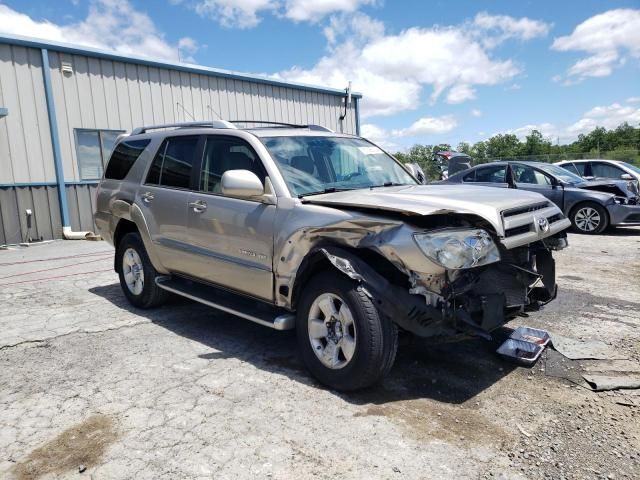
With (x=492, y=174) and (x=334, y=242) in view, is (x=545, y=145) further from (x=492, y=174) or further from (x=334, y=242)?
(x=334, y=242)

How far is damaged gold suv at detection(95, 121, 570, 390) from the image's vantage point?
3.05 meters

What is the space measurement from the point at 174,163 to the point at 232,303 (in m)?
1.62

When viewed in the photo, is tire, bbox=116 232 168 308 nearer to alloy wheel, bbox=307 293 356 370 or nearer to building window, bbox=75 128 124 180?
alloy wheel, bbox=307 293 356 370

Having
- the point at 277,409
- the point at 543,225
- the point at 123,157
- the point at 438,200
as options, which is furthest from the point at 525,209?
the point at 123,157

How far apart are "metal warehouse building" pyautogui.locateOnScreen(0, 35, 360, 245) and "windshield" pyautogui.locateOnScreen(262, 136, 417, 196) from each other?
27.9 feet

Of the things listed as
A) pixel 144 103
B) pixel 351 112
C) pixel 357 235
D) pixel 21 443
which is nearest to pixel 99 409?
pixel 21 443

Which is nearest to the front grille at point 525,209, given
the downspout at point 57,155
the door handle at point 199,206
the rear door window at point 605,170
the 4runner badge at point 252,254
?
the 4runner badge at point 252,254

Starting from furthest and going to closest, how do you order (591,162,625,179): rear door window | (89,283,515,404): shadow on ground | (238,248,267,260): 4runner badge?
(591,162,625,179): rear door window < (238,248,267,260): 4runner badge < (89,283,515,404): shadow on ground

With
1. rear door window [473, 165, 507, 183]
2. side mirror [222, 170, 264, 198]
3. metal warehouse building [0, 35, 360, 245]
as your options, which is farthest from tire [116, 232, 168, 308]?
rear door window [473, 165, 507, 183]

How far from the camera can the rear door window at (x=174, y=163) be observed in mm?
4645

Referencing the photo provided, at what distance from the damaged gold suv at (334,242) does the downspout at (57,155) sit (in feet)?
23.2

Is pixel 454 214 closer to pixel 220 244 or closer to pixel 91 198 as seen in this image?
pixel 220 244

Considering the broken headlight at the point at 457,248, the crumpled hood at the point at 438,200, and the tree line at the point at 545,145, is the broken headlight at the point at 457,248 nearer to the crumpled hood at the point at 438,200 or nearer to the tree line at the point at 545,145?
the crumpled hood at the point at 438,200

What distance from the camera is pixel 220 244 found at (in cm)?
416
